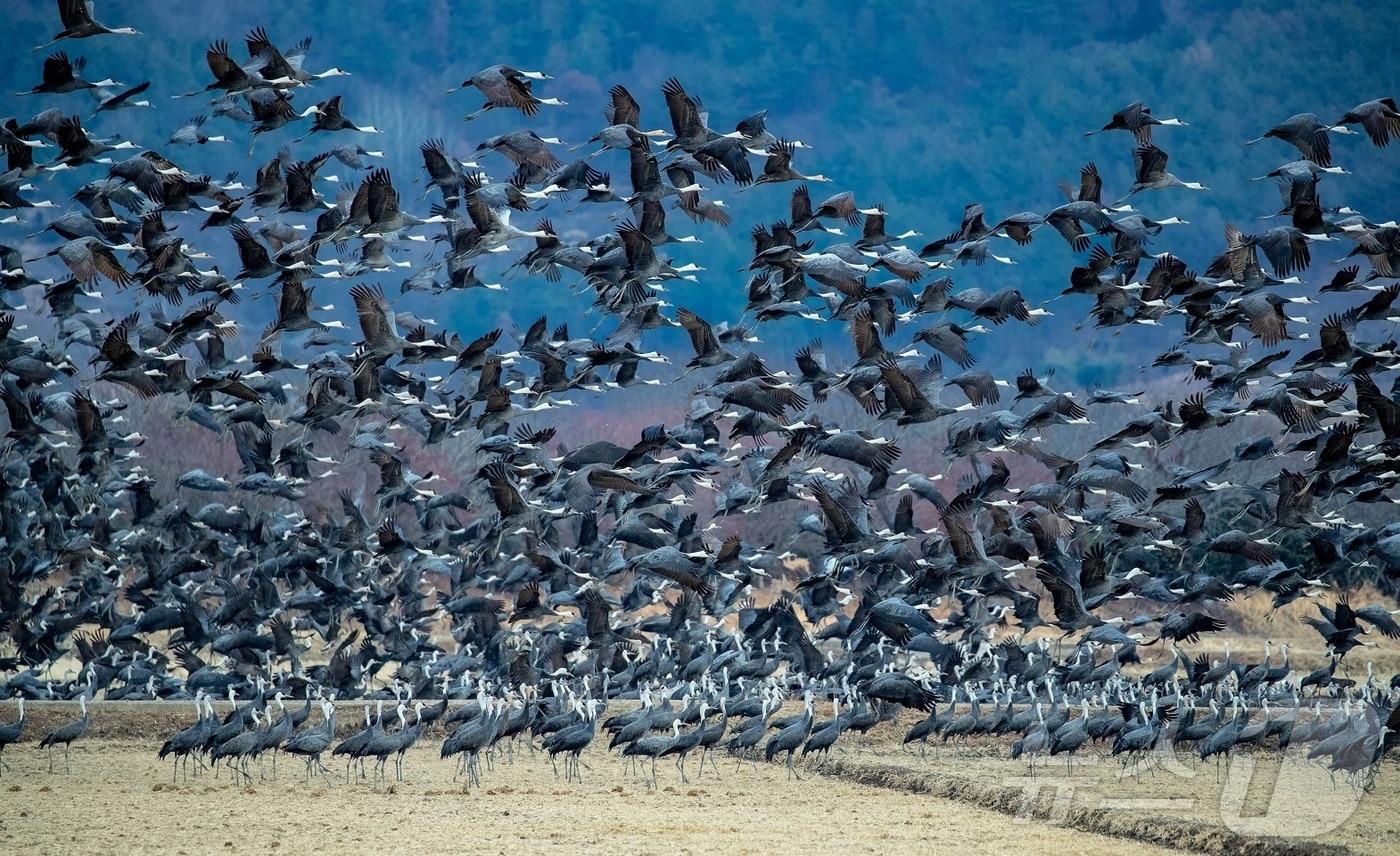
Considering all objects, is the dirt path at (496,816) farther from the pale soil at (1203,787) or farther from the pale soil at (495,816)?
the pale soil at (1203,787)

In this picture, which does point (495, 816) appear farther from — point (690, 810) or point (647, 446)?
point (647, 446)

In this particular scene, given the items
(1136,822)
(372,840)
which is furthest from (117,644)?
(1136,822)

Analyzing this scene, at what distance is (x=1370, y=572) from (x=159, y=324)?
39.7 meters

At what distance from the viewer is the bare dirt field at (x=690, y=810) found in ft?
53.2

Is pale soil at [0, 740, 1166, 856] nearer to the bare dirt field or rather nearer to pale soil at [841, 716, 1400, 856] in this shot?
the bare dirt field

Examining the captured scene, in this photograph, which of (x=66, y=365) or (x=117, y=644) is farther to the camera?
(x=117, y=644)

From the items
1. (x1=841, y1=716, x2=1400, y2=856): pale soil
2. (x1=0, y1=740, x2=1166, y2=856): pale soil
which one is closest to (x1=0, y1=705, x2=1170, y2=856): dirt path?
(x1=0, y1=740, x2=1166, y2=856): pale soil

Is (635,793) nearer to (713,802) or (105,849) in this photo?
(713,802)

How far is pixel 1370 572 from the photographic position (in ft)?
158

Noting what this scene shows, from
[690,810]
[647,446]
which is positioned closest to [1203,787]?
[690,810]

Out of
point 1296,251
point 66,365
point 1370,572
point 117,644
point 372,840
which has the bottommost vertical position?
point 1370,572

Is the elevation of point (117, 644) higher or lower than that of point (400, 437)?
higher

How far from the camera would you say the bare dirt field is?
16.2 meters

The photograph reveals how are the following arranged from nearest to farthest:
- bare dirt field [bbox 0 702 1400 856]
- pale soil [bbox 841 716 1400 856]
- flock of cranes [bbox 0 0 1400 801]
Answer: bare dirt field [bbox 0 702 1400 856] < pale soil [bbox 841 716 1400 856] < flock of cranes [bbox 0 0 1400 801]
